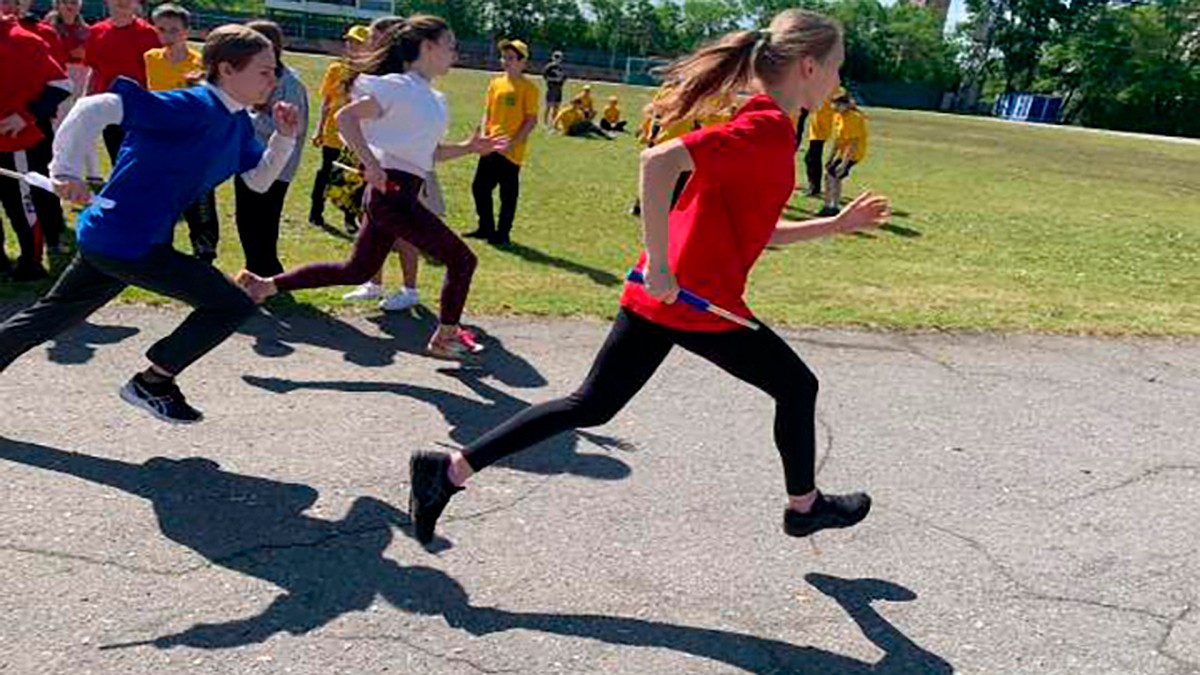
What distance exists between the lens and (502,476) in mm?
4223

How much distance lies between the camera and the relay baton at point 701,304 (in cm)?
320

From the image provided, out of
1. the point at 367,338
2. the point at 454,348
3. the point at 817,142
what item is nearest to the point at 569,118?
the point at 817,142

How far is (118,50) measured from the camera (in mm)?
7891

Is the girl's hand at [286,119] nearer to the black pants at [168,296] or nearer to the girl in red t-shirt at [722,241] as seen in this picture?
the black pants at [168,296]

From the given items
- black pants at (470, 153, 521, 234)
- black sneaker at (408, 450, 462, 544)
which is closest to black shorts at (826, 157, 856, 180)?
black pants at (470, 153, 521, 234)

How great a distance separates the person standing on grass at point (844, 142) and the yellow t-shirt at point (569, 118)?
1039cm

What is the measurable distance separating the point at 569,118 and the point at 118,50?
1595 cm

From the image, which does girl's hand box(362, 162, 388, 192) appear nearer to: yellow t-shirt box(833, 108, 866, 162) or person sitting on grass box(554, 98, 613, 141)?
yellow t-shirt box(833, 108, 866, 162)

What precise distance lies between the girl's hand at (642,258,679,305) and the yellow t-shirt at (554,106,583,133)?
20613mm

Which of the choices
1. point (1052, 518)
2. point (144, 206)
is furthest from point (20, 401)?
point (1052, 518)

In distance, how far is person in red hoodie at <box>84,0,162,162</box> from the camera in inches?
311

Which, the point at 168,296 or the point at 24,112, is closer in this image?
the point at 168,296

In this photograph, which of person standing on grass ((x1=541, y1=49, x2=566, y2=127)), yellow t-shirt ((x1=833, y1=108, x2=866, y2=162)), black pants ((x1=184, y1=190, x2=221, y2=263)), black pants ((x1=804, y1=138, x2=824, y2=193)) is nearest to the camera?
black pants ((x1=184, y1=190, x2=221, y2=263))

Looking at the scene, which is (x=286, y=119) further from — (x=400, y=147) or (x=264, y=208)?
A: (x=264, y=208)
